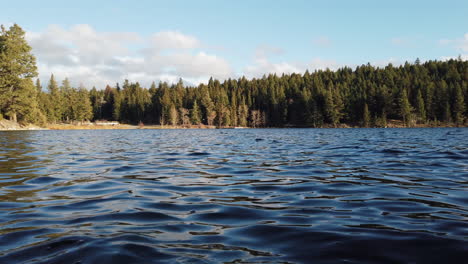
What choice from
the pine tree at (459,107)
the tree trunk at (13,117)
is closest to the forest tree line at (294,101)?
the pine tree at (459,107)

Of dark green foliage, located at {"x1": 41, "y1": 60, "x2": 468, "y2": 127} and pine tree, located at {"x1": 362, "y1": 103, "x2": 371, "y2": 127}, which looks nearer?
pine tree, located at {"x1": 362, "y1": 103, "x2": 371, "y2": 127}

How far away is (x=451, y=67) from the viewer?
155125 mm

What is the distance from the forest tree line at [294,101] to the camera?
117 m

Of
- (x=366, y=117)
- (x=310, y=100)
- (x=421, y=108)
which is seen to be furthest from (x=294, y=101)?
(x=421, y=108)

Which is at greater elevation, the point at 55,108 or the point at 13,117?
the point at 55,108

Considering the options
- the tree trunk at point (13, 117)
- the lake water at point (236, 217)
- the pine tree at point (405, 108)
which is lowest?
the lake water at point (236, 217)

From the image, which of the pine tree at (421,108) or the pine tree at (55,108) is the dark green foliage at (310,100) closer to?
the pine tree at (421,108)

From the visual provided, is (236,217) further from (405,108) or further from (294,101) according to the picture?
(294,101)

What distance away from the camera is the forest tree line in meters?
117

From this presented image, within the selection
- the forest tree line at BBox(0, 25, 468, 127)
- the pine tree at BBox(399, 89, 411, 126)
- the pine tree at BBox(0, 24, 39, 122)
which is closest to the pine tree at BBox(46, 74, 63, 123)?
the forest tree line at BBox(0, 25, 468, 127)

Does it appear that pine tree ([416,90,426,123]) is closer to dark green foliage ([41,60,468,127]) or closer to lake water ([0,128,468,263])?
dark green foliage ([41,60,468,127])

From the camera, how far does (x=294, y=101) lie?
142m

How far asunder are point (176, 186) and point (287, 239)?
4.39m

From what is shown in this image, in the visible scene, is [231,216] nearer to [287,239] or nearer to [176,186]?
[287,239]
